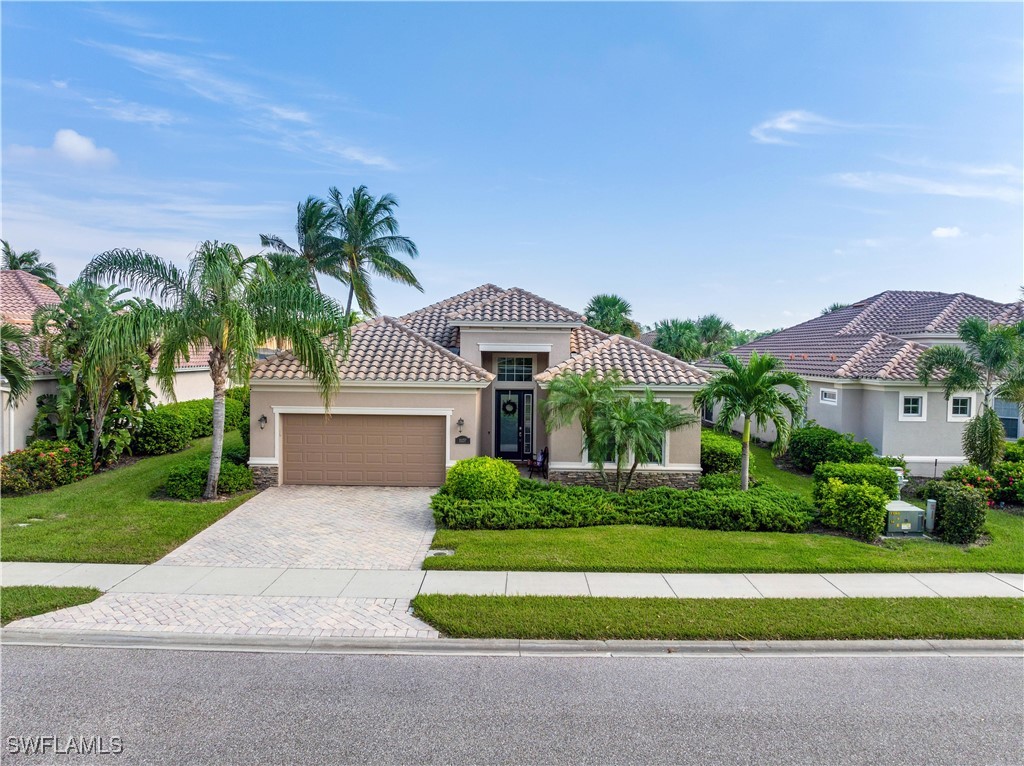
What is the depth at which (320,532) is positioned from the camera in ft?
38.9

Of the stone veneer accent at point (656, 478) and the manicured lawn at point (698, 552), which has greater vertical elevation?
the stone veneer accent at point (656, 478)

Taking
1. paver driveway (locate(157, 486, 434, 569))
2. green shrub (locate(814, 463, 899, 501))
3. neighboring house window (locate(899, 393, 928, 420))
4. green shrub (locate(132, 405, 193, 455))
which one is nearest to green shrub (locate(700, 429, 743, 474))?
green shrub (locate(814, 463, 899, 501))

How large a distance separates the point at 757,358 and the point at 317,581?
35.1ft

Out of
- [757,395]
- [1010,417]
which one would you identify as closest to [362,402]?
[757,395]

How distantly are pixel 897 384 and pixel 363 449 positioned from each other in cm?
1602

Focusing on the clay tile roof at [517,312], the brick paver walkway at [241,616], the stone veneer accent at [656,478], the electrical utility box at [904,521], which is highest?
the clay tile roof at [517,312]

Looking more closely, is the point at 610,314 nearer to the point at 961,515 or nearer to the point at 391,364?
the point at 391,364

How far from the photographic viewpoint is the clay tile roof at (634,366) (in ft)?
51.3

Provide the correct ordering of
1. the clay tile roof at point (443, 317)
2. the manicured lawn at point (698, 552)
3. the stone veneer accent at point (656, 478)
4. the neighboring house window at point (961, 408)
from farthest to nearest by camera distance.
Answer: the clay tile roof at point (443, 317)
the neighboring house window at point (961, 408)
the stone veneer accent at point (656, 478)
the manicured lawn at point (698, 552)

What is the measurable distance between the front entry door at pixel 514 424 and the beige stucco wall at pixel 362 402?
299 cm

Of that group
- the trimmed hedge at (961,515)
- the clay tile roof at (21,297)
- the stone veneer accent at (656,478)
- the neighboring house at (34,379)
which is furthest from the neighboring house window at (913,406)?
the clay tile roof at (21,297)

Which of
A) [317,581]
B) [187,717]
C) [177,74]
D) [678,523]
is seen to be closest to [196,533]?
[317,581]

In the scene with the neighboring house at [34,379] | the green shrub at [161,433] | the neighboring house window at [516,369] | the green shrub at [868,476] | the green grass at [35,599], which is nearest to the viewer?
the green grass at [35,599]

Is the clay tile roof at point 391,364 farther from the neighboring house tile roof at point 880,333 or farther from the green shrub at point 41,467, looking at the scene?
the neighboring house tile roof at point 880,333
